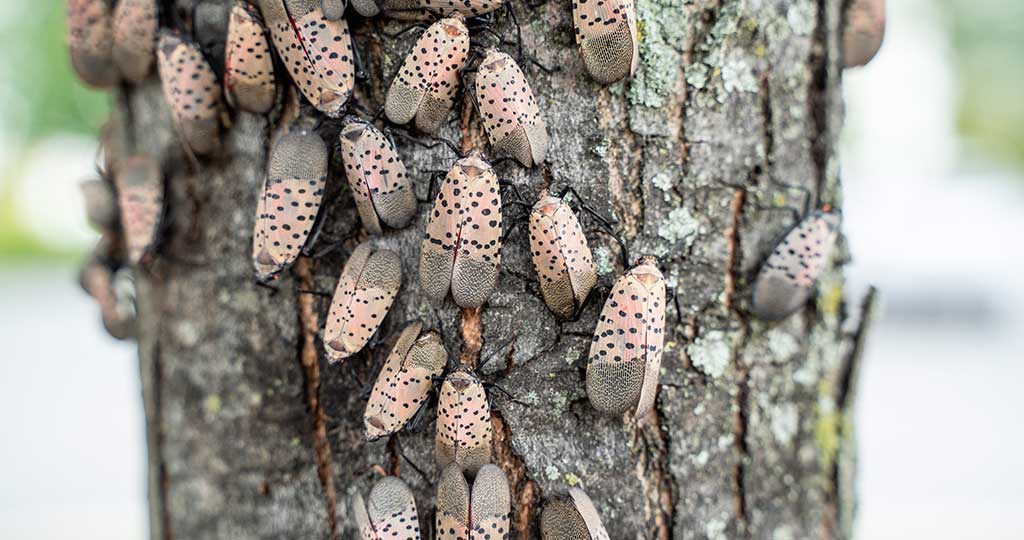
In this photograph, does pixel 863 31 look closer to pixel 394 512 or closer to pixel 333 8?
pixel 333 8

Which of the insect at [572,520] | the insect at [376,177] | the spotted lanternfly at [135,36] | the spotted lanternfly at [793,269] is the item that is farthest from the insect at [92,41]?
the spotted lanternfly at [793,269]

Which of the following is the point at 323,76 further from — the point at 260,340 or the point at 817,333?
the point at 817,333

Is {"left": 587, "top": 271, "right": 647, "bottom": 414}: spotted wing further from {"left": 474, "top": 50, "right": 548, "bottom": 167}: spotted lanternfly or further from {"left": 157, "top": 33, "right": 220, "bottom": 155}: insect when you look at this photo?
{"left": 157, "top": 33, "right": 220, "bottom": 155}: insect

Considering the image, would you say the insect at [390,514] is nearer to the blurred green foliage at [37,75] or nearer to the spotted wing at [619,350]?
the spotted wing at [619,350]

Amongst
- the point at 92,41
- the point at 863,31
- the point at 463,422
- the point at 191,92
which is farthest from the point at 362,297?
the point at 863,31

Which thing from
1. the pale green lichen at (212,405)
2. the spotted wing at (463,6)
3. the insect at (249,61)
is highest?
the spotted wing at (463,6)

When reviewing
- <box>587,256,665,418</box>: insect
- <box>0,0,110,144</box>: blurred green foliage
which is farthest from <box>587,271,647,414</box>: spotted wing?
<box>0,0,110,144</box>: blurred green foliage
